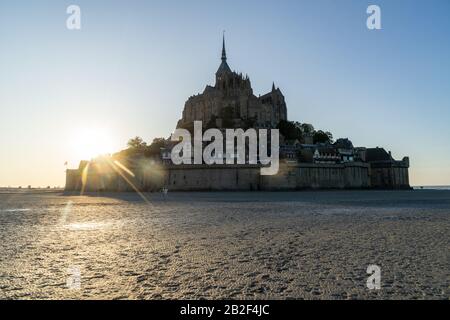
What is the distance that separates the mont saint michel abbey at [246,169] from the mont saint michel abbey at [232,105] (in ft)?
0.94

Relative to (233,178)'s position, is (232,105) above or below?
above

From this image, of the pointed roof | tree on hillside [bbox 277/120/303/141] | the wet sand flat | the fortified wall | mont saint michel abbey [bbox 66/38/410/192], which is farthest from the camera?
→ the pointed roof

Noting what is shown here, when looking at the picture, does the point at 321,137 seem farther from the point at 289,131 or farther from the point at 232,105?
the point at 232,105

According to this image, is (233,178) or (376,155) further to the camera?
(376,155)

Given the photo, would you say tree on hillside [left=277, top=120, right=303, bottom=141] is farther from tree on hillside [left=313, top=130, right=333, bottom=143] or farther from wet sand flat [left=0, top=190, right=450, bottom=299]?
wet sand flat [left=0, top=190, right=450, bottom=299]

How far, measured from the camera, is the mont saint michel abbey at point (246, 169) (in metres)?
57.1

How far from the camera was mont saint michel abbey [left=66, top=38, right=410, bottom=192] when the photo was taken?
57.1m

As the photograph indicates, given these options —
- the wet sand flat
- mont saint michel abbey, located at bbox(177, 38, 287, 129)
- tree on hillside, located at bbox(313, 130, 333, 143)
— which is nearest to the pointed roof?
mont saint michel abbey, located at bbox(177, 38, 287, 129)

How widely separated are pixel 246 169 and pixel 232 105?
46.7 metres

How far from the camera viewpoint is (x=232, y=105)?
100m

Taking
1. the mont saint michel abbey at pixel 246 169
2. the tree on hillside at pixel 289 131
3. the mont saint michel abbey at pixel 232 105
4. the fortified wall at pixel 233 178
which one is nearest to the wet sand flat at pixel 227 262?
the fortified wall at pixel 233 178

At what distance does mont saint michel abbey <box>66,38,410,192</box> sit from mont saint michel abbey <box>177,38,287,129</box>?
286mm

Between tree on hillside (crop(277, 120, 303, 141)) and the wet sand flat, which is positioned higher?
tree on hillside (crop(277, 120, 303, 141))

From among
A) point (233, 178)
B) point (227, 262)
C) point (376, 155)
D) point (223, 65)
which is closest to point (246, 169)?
point (233, 178)
